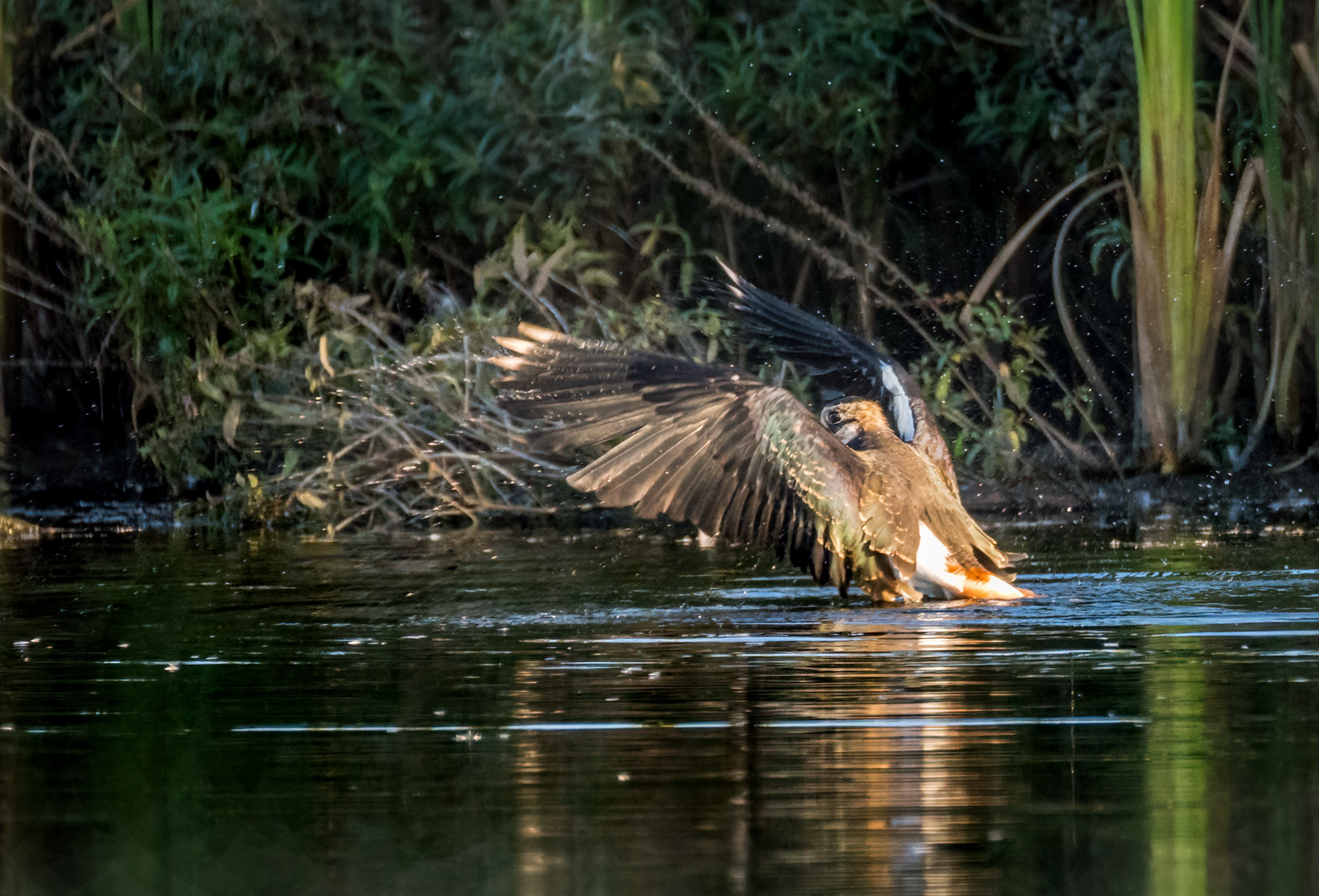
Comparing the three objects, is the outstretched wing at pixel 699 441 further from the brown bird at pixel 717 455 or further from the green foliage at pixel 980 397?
the green foliage at pixel 980 397

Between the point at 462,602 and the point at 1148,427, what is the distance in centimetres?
506

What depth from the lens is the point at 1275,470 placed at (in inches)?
460

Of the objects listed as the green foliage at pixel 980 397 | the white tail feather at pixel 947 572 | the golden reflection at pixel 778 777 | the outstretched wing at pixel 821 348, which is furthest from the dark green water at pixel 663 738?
the green foliage at pixel 980 397

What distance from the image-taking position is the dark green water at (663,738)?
11.4ft

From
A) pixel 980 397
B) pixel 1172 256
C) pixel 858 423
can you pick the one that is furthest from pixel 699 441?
pixel 1172 256

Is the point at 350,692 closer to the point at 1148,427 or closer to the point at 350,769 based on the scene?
the point at 350,769

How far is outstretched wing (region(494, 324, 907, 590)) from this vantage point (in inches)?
271

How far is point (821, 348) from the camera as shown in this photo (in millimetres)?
8312

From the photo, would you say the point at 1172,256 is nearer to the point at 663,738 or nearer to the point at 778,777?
the point at 663,738

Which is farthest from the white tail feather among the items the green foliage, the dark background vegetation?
the dark background vegetation

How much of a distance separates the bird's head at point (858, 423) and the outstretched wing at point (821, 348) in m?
0.31

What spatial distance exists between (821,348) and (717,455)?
4.94 feet

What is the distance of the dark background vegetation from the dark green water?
12.0ft

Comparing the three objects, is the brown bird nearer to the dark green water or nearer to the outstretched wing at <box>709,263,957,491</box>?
the dark green water
